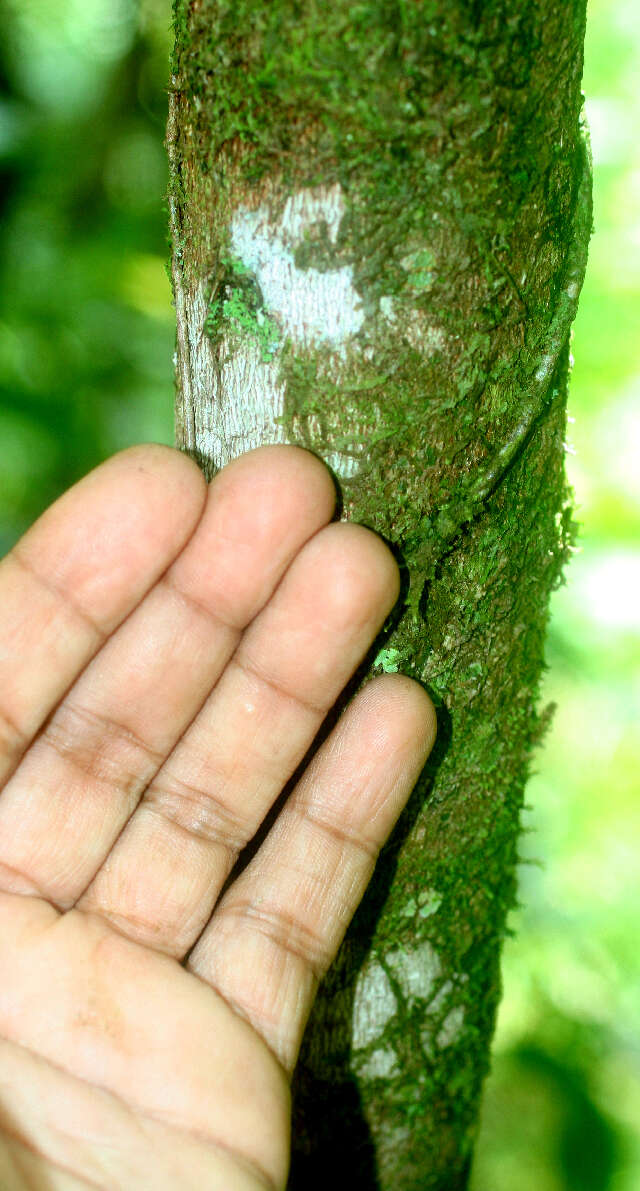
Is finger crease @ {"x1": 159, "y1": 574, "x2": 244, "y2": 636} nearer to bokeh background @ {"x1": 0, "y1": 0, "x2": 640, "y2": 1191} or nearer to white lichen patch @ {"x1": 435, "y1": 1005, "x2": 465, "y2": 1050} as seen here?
white lichen patch @ {"x1": 435, "y1": 1005, "x2": 465, "y2": 1050}

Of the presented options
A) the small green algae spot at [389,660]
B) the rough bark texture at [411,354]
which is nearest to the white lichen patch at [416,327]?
the rough bark texture at [411,354]

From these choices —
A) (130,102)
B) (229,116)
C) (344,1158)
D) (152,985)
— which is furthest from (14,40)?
(344,1158)

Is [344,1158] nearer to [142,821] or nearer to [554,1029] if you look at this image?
[142,821]

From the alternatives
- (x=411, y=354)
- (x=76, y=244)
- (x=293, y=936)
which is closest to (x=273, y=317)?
(x=411, y=354)

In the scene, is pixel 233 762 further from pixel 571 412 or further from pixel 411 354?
pixel 571 412

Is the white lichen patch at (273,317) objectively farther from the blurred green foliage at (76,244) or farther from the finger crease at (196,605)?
the blurred green foliage at (76,244)

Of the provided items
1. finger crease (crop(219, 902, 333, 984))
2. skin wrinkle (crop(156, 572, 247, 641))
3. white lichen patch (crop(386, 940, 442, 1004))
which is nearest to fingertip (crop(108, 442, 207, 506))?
skin wrinkle (crop(156, 572, 247, 641))
